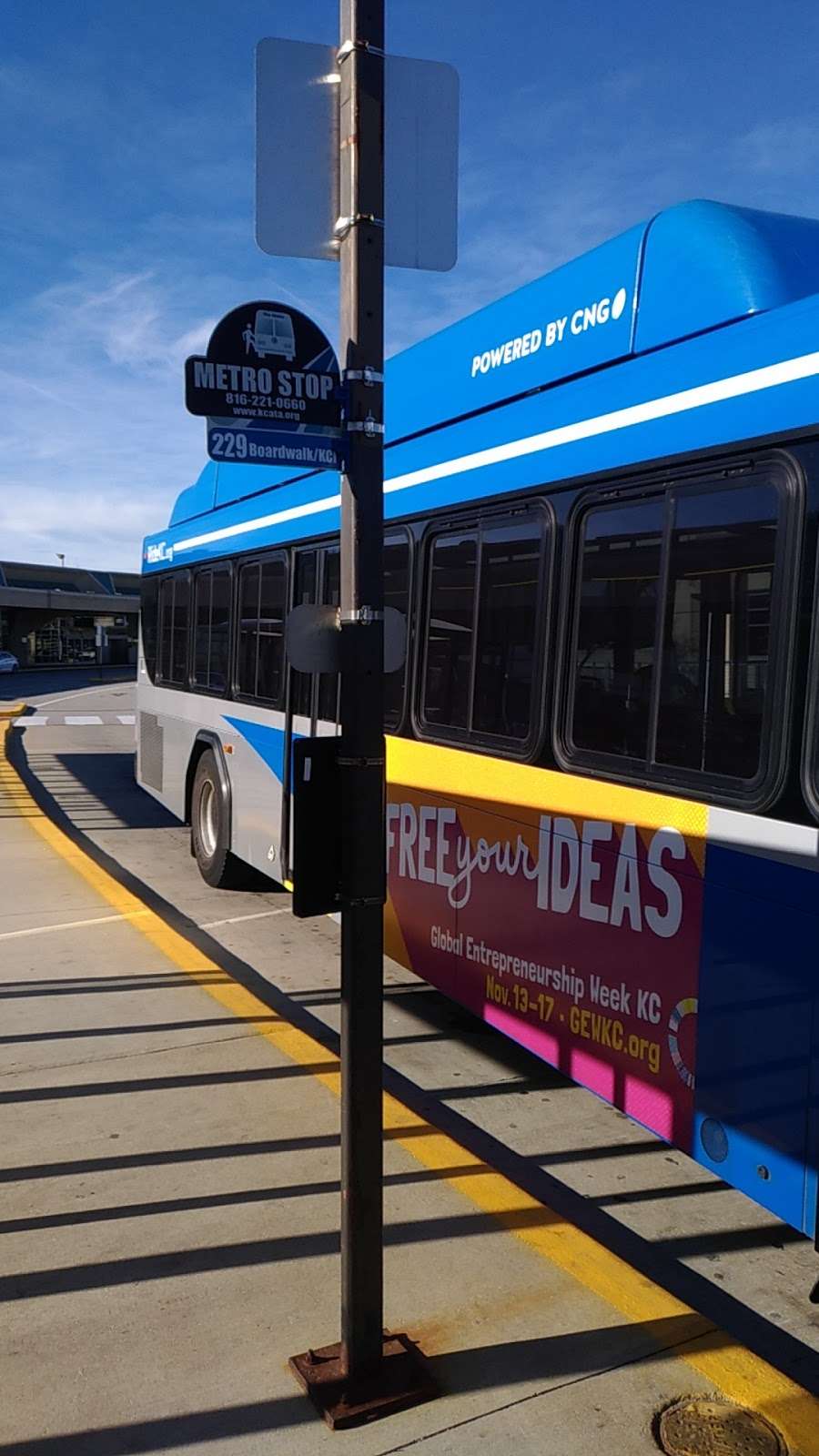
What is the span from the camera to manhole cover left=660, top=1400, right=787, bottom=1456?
2816 mm

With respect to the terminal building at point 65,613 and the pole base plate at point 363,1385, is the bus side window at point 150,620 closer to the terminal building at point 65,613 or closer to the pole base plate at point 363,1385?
the pole base plate at point 363,1385

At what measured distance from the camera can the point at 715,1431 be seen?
114 inches

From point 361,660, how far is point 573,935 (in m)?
1.99

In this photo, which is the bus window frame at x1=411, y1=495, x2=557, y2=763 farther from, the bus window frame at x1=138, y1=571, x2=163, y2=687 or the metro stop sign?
the bus window frame at x1=138, y1=571, x2=163, y2=687

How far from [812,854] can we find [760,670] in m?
0.60

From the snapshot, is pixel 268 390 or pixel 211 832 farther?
pixel 211 832

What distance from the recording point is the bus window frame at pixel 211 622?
29.6 ft

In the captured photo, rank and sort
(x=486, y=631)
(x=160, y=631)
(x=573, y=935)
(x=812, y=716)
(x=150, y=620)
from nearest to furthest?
(x=812, y=716)
(x=573, y=935)
(x=486, y=631)
(x=160, y=631)
(x=150, y=620)

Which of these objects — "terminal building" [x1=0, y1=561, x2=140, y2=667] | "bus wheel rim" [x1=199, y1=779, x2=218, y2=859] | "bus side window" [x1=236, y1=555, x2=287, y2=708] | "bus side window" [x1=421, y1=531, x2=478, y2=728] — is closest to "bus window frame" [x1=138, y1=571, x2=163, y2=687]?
"bus wheel rim" [x1=199, y1=779, x2=218, y2=859]

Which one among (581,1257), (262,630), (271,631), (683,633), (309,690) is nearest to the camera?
(581,1257)

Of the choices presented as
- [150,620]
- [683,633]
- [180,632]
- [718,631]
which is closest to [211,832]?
[180,632]

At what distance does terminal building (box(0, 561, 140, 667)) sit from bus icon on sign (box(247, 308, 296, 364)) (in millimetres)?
61311

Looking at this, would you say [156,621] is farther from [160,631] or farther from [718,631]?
[718,631]

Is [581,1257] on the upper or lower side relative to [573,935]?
lower
